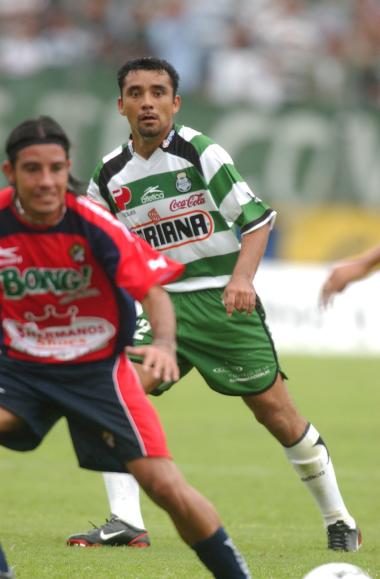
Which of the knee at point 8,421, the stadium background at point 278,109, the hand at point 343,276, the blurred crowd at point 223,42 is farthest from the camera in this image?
the blurred crowd at point 223,42

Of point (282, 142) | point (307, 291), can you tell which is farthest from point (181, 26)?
point (307, 291)

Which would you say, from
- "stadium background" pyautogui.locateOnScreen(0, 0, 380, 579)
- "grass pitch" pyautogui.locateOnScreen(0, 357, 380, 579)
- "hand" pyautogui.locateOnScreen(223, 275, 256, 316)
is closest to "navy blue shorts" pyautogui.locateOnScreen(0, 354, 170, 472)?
"grass pitch" pyautogui.locateOnScreen(0, 357, 380, 579)

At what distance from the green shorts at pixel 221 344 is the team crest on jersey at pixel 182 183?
60 cm

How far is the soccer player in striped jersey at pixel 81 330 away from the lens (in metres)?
5.09

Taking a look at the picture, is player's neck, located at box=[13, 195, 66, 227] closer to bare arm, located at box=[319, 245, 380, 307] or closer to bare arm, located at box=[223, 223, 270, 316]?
bare arm, located at box=[319, 245, 380, 307]

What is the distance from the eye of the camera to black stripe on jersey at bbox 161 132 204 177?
23.4ft

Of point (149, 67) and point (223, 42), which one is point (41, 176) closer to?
point (149, 67)

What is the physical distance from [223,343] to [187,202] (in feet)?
2.69

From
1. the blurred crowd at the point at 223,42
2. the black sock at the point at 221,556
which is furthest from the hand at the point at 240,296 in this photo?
the blurred crowd at the point at 223,42

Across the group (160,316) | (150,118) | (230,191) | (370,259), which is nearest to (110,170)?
(150,118)

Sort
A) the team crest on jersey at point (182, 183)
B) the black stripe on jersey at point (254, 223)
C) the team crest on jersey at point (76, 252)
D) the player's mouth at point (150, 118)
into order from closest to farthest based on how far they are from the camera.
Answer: the team crest on jersey at point (76, 252), the black stripe on jersey at point (254, 223), the player's mouth at point (150, 118), the team crest on jersey at point (182, 183)

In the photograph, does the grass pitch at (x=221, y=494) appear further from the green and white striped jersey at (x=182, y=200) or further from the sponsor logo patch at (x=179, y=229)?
the sponsor logo patch at (x=179, y=229)

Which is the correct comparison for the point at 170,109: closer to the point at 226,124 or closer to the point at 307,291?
the point at 307,291

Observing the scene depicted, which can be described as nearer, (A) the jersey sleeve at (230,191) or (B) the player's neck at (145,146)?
(A) the jersey sleeve at (230,191)
